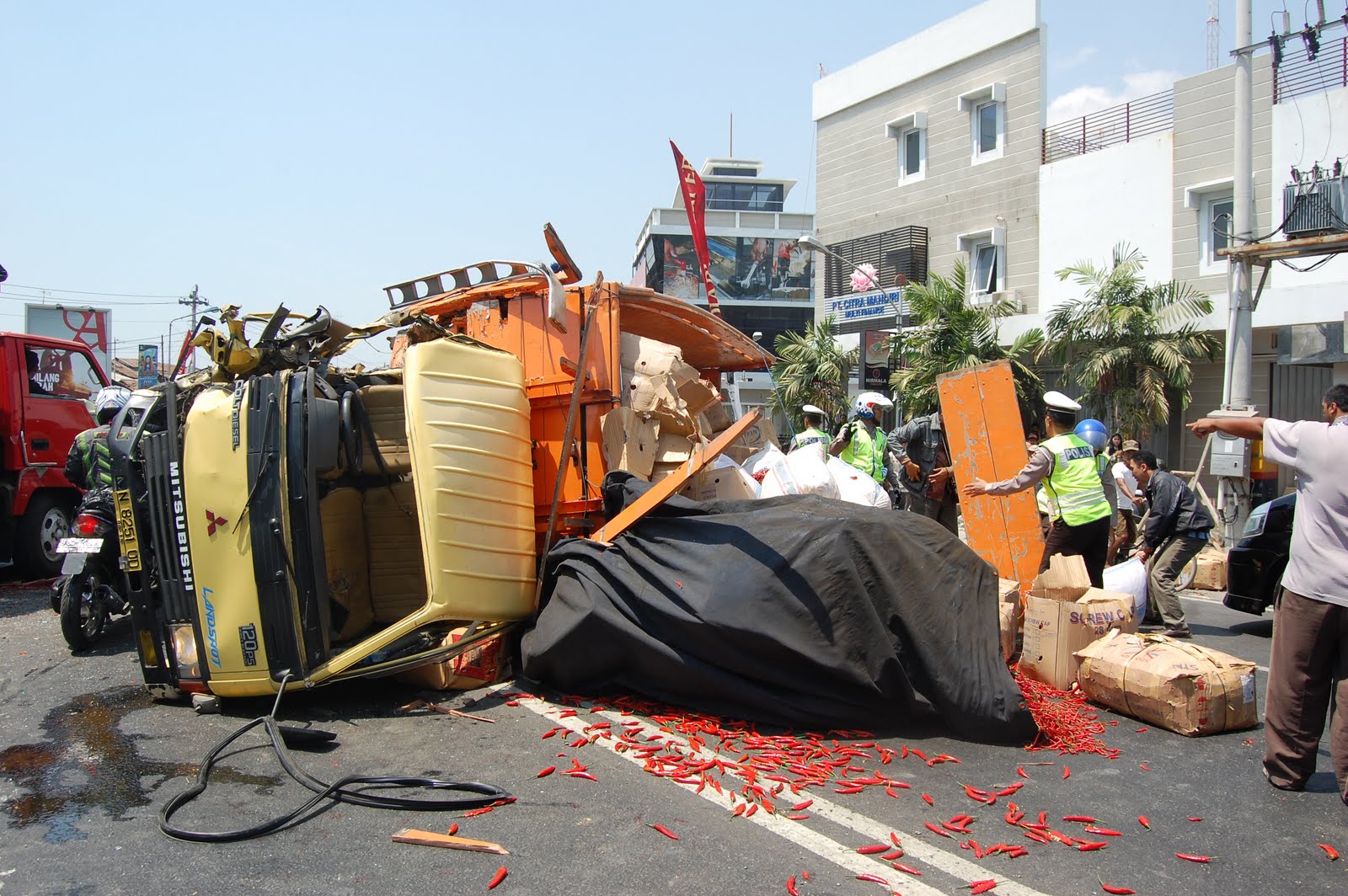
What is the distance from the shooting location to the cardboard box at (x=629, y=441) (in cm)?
629

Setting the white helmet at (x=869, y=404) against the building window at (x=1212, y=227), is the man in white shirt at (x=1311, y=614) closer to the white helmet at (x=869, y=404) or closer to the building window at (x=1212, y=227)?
the white helmet at (x=869, y=404)

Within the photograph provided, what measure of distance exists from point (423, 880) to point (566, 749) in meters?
1.31

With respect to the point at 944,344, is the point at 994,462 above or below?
below

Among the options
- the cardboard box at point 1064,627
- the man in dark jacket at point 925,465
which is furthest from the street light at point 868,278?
the cardboard box at point 1064,627

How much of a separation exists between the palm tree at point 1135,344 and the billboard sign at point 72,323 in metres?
19.5

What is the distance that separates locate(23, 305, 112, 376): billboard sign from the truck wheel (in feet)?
38.4

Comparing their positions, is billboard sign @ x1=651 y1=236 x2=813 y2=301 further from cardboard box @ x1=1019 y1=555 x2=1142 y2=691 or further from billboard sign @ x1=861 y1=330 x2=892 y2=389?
cardboard box @ x1=1019 y1=555 x2=1142 y2=691

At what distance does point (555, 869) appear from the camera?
3.33m

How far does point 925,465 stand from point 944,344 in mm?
9658

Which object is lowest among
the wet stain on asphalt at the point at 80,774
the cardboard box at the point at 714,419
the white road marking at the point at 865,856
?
the white road marking at the point at 865,856

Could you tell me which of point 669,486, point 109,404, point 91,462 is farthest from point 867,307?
point 669,486

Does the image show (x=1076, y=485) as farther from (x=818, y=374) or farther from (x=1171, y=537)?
(x=818, y=374)

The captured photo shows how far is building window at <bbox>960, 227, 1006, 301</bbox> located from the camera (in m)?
21.2

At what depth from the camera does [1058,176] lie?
65.2 ft
